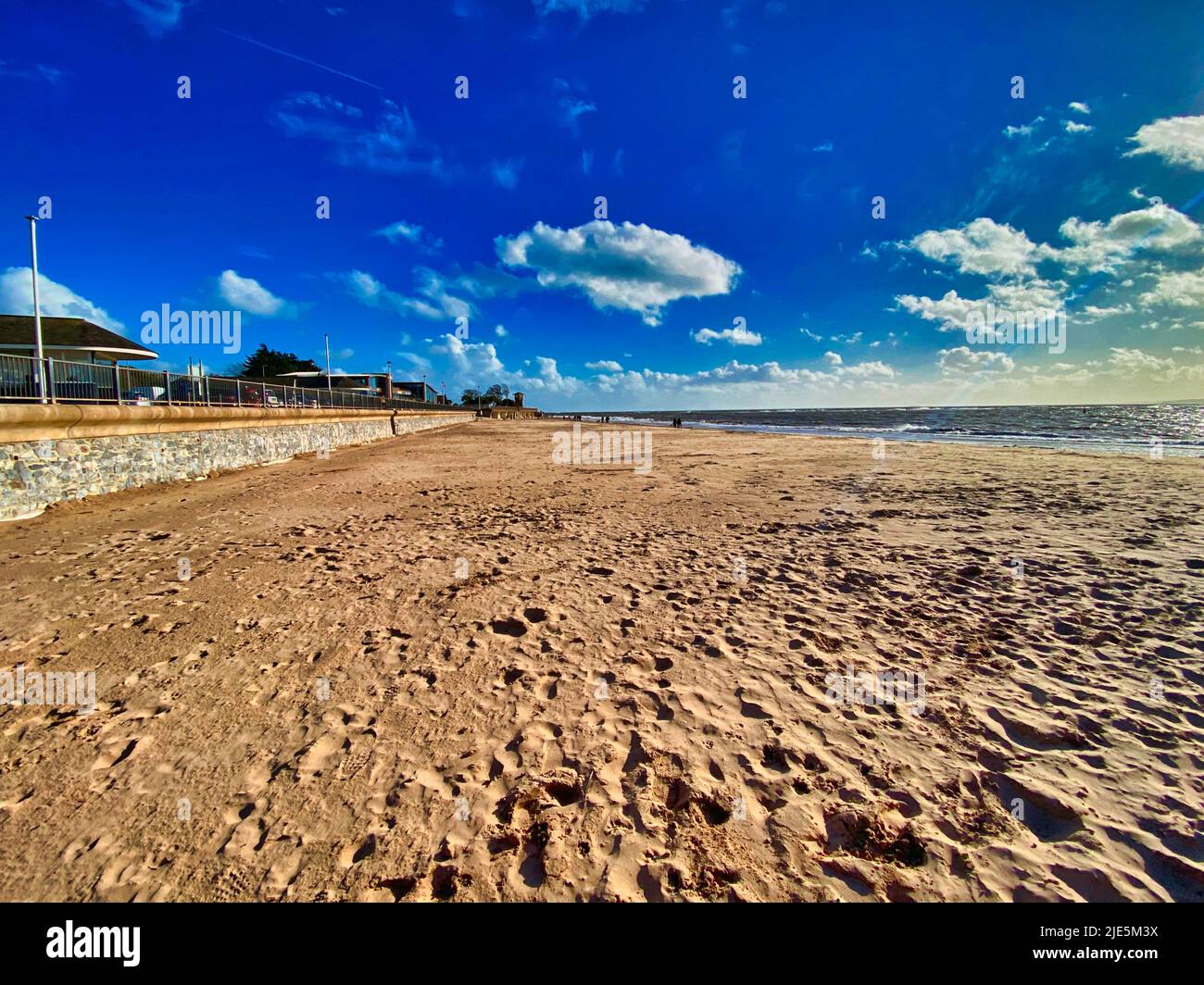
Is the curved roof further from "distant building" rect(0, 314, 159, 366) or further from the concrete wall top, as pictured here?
the concrete wall top

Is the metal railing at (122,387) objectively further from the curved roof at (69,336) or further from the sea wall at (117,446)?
the curved roof at (69,336)

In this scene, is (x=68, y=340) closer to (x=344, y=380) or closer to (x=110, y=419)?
(x=110, y=419)

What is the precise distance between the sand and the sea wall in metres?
1.65

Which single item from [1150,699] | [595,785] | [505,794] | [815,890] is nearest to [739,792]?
[815,890]

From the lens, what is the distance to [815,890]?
2117 millimetres

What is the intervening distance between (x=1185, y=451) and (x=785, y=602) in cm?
2965

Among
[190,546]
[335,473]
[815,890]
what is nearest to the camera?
[815,890]

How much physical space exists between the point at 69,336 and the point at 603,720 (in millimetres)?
31473

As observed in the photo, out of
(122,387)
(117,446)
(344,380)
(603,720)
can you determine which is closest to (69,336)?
(122,387)

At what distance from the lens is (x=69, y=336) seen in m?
21.4

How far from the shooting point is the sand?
2225 millimetres

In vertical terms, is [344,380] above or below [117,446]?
above

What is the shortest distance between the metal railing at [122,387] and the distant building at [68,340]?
30.6 ft
